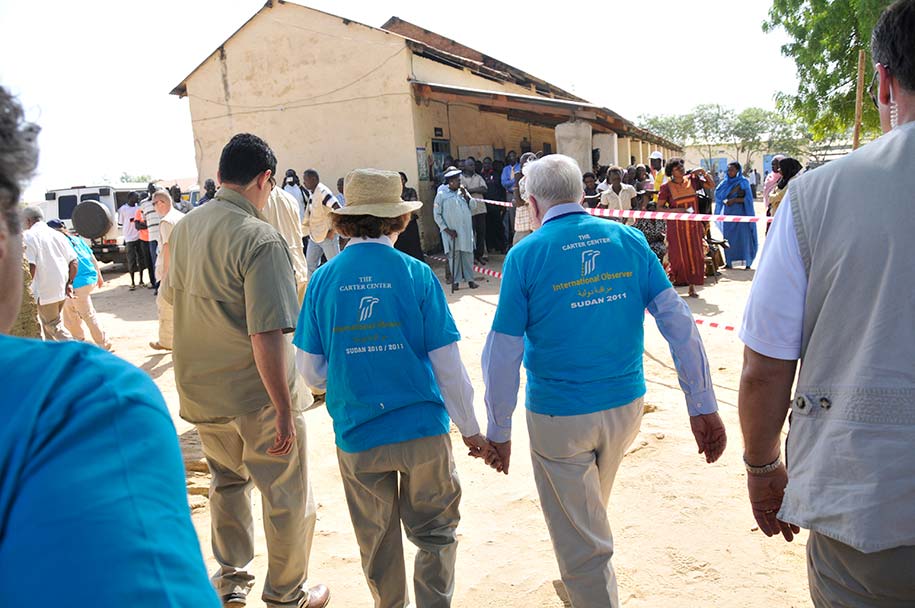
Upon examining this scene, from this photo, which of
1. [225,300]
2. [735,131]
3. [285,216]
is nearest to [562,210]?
[225,300]

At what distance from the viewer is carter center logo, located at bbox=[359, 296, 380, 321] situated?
2885 millimetres

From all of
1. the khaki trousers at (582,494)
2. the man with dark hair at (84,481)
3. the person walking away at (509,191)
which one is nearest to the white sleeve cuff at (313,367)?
the khaki trousers at (582,494)

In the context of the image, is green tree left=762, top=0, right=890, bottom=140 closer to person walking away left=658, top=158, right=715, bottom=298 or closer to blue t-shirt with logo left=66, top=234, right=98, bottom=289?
person walking away left=658, top=158, right=715, bottom=298

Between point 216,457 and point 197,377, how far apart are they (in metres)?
0.43

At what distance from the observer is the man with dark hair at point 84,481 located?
74 cm

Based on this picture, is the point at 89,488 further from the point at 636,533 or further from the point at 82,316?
the point at 82,316

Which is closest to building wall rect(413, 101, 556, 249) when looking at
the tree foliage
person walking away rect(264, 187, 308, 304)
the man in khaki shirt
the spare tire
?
the spare tire

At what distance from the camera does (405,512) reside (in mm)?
3041

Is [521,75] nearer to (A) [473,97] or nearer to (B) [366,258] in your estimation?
(A) [473,97]

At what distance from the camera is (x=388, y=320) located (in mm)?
Answer: 2891

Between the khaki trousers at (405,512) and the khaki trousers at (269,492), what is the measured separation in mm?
452

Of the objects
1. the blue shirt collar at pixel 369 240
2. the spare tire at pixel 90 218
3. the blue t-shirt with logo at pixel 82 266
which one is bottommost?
the blue t-shirt with logo at pixel 82 266

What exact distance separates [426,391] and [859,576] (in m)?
1.66

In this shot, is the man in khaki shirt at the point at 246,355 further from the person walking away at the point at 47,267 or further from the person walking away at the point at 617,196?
the person walking away at the point at 617,196
